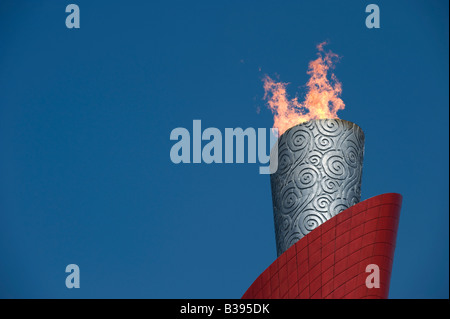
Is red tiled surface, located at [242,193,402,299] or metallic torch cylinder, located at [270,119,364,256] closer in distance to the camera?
red tiled surface, located at [242,193,402,299]

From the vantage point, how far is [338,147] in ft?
27.6

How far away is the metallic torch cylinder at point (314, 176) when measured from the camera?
8.15 m

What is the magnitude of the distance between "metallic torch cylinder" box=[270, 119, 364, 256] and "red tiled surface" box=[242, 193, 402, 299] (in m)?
0.72

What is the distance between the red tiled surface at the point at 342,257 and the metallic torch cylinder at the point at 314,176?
717mm

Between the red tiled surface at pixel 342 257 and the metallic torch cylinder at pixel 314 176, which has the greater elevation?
the metallic torch cylinder at pixel 314 176

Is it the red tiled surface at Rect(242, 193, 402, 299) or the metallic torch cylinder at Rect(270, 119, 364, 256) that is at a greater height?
the metallic torch cylinder at Rect(270, 119, 364, 256)

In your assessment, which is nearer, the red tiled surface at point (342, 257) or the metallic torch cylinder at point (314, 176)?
the red tiled surface at point (342, 257)

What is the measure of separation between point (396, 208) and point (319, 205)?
109 centimetres

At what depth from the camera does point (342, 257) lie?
7.19 meters

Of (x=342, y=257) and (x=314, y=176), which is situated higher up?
(x=314, y=176)

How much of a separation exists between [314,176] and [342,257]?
148 centimetres

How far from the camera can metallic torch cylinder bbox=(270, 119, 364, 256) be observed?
8.15 m

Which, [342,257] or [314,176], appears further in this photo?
[314,176]
